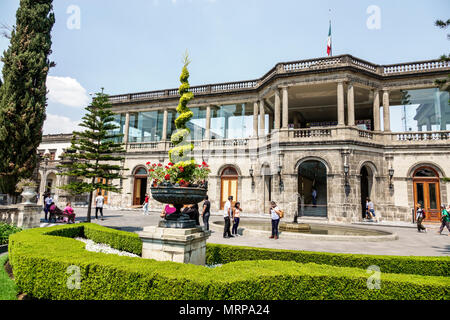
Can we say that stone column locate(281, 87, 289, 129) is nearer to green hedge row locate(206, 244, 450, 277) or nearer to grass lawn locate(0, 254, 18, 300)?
green hedge row locate(206, 244, 450, 277)

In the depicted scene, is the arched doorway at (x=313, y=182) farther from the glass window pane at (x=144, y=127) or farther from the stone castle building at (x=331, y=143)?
the glass window pane at (x=144, y=127)

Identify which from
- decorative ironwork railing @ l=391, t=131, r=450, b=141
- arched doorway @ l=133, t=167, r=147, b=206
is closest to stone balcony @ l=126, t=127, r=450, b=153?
decorative ironwork railing @ l=391, t=131, r=450, b=141

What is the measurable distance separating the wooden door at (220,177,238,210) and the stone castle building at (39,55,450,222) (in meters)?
0.09

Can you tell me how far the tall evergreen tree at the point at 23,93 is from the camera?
14805mm

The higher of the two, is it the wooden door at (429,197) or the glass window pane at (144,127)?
the glass window pane at (144,127)

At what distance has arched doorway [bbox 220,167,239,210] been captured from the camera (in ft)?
77.8

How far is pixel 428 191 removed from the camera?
19.4 meters

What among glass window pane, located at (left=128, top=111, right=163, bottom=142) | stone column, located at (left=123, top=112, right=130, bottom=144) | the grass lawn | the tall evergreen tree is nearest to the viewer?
the grass lawn

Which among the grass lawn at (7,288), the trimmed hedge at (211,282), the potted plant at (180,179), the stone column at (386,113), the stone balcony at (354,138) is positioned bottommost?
the grass lawn at (7,288)

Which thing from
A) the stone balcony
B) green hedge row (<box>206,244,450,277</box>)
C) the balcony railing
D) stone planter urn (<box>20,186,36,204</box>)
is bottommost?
green hedge row (<box>206,244,450,277</box>)

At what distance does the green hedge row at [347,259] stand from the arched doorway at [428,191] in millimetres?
16519

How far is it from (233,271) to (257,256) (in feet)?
9.31

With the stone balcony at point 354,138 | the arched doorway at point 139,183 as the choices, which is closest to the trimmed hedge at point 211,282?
the stone balcony at point 354,138

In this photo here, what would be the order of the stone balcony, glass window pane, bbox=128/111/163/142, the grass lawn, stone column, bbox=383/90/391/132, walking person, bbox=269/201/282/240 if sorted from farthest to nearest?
glass window pane, bbox=128/111/163/142 → stone column, bbox=383/90/391/132 → the stone balcony → walking person, bbox=269/201/282/240 → the grass lawn
